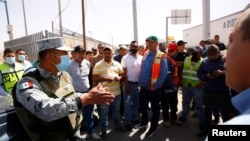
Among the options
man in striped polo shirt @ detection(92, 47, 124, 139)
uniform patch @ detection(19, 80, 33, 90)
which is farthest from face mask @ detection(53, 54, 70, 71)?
man in striped polo shirt @ detection(92, 47, 124, 139)

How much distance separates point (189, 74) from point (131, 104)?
158 centimetres

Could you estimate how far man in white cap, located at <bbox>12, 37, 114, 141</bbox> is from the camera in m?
1.75

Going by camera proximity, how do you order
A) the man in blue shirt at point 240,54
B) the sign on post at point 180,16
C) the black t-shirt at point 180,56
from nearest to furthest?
the man in blue shirt at point 240,54, the black t-shirt at point 180,56, the sign on post at point 180,16

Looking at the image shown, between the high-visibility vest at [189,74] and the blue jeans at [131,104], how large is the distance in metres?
1.14

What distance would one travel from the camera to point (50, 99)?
5.90ft

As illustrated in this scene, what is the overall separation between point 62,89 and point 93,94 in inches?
13.6

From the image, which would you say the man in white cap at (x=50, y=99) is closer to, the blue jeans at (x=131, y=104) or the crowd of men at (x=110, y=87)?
the crowd of men at (x=110, y=87)

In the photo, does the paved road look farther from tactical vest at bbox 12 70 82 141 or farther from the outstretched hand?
the outstretched hand

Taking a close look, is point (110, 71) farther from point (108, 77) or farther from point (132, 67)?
point (132, 67)

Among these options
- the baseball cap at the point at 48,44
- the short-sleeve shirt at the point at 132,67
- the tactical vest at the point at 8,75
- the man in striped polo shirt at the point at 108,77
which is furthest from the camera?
the short-sleeve shirt at the point at 132,67

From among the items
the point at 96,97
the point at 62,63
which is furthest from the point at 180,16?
the point at 96,97

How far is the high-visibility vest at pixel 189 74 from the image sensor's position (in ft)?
16.5

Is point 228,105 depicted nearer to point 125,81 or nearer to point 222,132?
point 125,81

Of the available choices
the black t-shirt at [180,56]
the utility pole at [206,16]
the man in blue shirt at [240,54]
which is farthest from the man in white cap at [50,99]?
the utility pole at [206,16]
